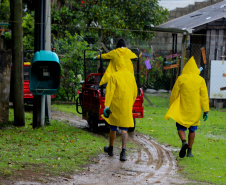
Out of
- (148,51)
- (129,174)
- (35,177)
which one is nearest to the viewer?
(35,177)

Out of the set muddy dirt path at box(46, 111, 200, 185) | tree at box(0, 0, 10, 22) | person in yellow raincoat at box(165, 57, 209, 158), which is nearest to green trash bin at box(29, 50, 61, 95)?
muddy dirt path at box(46, 111, 200, 185)

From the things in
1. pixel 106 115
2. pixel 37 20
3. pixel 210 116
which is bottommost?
pixel 210 116

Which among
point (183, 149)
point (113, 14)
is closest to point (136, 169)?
point (183, 149)

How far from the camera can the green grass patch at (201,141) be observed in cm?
670

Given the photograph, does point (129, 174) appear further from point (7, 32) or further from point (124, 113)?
point (7, 32)

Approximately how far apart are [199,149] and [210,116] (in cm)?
568

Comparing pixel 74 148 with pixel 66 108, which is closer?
pixel 74 148

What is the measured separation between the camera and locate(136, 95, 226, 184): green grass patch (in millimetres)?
6698

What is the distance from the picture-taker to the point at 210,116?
14.2 m

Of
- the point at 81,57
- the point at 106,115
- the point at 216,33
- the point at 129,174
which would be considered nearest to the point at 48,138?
the point at 106,115

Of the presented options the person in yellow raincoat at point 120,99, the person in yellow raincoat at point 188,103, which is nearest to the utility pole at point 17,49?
the person in yellow raincoat at point 120,99

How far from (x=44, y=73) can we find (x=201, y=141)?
4.31 metres

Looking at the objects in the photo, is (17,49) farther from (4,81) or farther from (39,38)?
(4,81)

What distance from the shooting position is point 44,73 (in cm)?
1046
